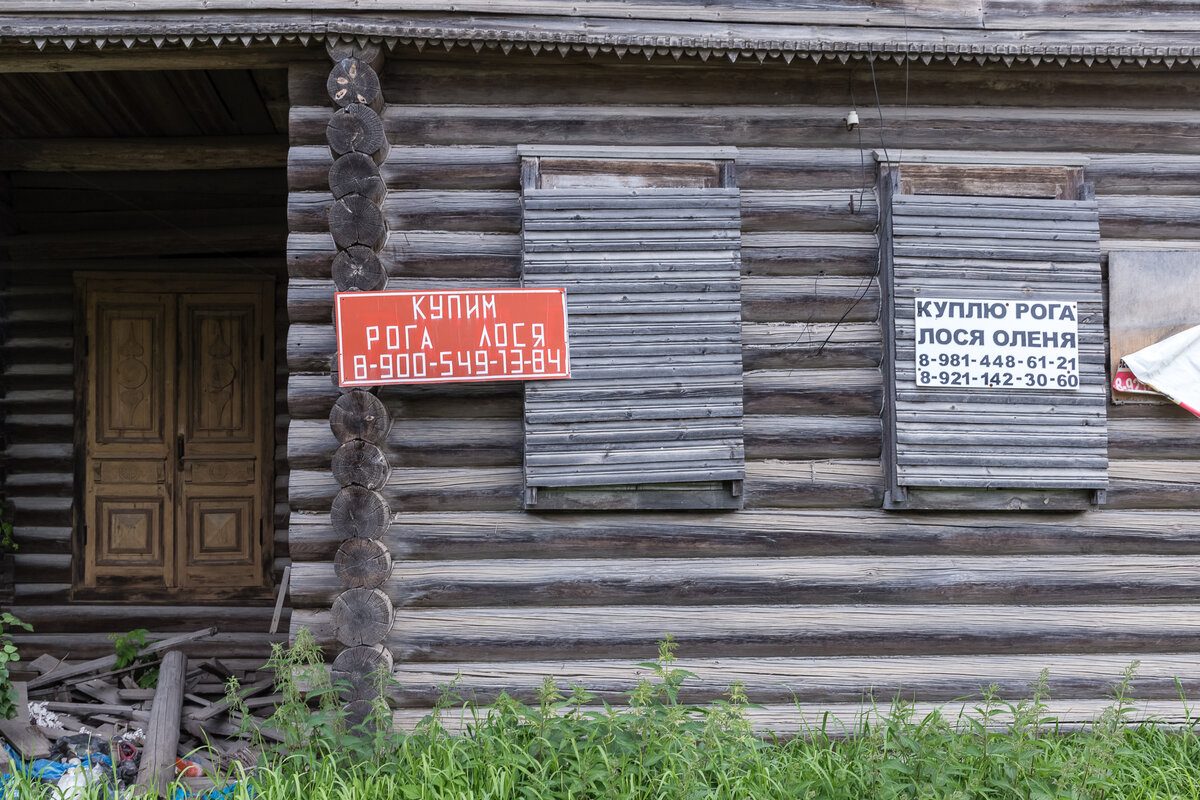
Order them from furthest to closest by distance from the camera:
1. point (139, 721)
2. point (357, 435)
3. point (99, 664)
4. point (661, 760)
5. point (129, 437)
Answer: point (129, 437), point (99, 664), point (139, 721), point (357, 435), point (661, 760)

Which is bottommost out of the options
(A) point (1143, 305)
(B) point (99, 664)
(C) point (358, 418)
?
(B) point (99, 664)

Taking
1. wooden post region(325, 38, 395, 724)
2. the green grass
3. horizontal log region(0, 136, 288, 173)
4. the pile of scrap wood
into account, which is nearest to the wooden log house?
wooden post region(325, 38, 395, 724)

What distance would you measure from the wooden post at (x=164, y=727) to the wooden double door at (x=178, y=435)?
4.04 feet

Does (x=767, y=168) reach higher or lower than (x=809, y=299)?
higher

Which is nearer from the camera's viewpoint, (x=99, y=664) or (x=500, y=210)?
(x=500, y=210)

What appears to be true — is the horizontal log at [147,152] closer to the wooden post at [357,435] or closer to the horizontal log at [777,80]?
the horizontal log at [777,80]

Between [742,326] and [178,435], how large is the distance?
14.8 feet

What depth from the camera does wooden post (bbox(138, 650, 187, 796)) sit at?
410 cm

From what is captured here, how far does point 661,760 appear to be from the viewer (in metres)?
3.41

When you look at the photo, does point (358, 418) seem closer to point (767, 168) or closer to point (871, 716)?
point (767, 168)

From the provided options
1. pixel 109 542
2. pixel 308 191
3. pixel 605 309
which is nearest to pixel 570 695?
pixel 605 309

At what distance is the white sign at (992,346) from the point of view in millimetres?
4270

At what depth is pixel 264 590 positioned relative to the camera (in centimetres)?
627

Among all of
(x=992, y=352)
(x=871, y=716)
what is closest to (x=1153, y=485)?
(x=992, y=352)
